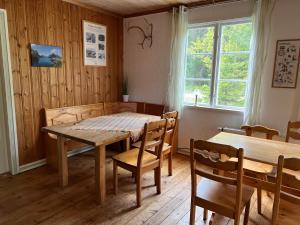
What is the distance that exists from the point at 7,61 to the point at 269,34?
3295mm

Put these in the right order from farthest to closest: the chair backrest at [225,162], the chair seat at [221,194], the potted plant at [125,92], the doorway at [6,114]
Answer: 1. the potted plant at [125,92]
2. the doorway at [6,114]
3. the chair seat at [221,194]
4. the chair backrest at [225,162]

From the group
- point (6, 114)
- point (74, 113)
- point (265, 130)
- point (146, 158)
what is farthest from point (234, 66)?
point (6, 114)

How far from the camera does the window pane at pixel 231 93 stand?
3.26 meters

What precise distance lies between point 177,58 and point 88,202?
2448 mm

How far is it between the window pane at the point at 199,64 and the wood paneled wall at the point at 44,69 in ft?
5.04

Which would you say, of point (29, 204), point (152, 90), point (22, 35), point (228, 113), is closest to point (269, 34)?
point (228, 113)

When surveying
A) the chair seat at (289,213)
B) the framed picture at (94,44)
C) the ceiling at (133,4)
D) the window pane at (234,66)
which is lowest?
the chair seat at (289,213)

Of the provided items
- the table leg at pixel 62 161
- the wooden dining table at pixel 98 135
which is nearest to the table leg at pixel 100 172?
the wooden dining table at pixel 98 135

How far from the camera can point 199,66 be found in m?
3.57

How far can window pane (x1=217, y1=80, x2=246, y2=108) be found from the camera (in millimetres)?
3260

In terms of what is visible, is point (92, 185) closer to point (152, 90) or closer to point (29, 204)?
point (29, 204)

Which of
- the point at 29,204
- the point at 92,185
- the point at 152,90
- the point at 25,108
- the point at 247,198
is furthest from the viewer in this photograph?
the point at 152,90

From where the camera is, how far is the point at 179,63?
3596mm

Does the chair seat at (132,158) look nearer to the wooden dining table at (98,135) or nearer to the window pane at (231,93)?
the wooden dining table at (98,135)
